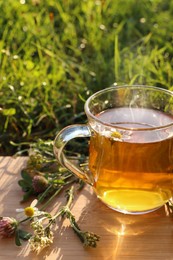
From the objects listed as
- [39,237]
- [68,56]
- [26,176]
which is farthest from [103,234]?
[68,56]

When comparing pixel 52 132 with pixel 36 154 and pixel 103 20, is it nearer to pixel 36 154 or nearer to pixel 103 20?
pixel 36 154

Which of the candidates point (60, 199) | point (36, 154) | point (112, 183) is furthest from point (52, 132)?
point (112, 183)

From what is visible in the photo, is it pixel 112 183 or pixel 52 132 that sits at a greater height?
pixel 112 183

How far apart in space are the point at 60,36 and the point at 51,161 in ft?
2.99

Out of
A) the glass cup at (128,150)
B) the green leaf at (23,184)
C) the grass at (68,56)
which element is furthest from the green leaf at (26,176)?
the grass at (68,56)

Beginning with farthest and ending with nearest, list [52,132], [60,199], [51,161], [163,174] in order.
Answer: [52,132]
[51,161]
[60,199]
[163,174]

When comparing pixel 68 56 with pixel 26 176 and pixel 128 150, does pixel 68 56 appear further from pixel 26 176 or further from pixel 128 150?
pixel 128 150

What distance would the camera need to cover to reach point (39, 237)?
972 millimetres

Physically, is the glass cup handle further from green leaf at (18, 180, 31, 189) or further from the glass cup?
green leaf at (18, 180, 31, 189)

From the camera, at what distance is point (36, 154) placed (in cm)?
124

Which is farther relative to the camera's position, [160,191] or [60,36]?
[60,36]

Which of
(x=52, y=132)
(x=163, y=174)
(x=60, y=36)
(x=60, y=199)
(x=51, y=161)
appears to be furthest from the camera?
(x=60, y=36)

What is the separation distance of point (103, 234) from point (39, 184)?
18 cm

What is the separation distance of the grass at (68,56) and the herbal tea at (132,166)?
0.49 metres
